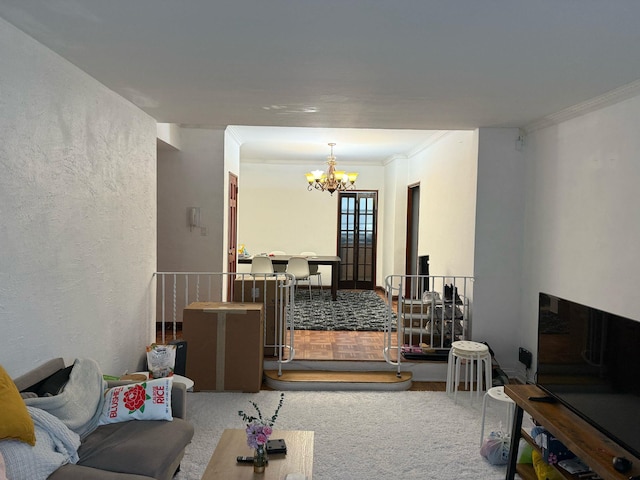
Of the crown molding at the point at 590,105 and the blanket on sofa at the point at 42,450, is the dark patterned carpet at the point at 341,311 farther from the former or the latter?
the blanket on sofa at the point at 42,450

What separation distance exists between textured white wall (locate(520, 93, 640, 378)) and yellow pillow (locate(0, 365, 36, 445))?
3.44 metres

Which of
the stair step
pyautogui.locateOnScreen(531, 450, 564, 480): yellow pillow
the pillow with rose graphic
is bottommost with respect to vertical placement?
the stair step

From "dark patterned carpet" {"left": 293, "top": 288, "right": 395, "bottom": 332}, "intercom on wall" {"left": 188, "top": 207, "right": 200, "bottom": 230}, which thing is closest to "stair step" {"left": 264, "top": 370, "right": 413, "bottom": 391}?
"dark patterned carpet" {"left": 293, "top": 288, "right": 395, "bottom": 332}

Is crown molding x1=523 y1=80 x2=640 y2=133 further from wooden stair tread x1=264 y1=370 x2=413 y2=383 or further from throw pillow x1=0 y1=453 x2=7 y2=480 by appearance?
throw pillow x1=0 y1=453 x2=7 y2=480

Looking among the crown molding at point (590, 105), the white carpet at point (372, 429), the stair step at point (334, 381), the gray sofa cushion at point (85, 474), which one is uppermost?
the crown molding at point (590, 105)

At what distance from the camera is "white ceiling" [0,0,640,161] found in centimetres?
223

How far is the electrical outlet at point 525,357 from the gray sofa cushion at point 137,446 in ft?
10.5

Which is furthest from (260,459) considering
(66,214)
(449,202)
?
(449,202)

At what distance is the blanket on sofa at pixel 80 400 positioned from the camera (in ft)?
8.37

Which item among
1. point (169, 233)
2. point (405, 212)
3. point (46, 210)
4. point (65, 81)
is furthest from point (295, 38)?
point (405, 212)

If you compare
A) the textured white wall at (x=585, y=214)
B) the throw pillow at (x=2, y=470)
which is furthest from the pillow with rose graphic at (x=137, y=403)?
the textured white wall at (x=585, y=214)

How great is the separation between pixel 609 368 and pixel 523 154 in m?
3.01

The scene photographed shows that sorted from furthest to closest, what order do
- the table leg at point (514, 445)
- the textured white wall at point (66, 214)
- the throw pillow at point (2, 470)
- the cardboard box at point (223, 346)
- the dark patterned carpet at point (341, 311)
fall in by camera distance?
the dark patterned carpet at point (341, 311)
the cardboard box at point (223, 346)
the table leg at point (514, 445)
the textured white wall at point (66, 214)
the throw pillow at point (2, 470)

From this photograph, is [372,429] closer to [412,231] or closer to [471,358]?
[471,358]
